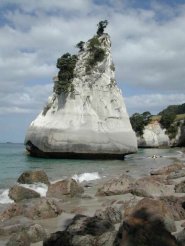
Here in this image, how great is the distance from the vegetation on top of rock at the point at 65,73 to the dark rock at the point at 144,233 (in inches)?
1637

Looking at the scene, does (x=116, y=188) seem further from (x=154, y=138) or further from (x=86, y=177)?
(x=154, y=138)

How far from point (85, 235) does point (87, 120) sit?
127ft

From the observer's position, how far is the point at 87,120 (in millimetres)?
46219

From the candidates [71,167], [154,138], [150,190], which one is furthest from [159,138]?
[150,190]

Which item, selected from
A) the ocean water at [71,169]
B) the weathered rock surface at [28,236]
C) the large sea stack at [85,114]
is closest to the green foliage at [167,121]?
the large sea stack at [85,114]

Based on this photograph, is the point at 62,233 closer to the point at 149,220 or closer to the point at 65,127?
the point at 149,220

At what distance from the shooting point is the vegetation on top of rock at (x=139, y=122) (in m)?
89.3

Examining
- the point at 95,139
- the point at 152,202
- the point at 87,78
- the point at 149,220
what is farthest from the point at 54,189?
the point at 87,78

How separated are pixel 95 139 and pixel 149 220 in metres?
37.3

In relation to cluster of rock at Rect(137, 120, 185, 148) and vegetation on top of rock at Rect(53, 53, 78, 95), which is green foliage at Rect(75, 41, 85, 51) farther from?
cluster of rock at Rect(137, 120, 185, 148)

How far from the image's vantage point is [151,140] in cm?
8919

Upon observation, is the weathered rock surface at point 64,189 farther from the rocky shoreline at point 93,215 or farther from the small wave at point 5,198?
the small wave at point 5,198

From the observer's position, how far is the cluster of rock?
292 feet

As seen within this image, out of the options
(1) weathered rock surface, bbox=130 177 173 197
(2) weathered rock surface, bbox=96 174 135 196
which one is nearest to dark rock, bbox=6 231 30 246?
(1) weathered rock surface, bbox=130 177 173 197
